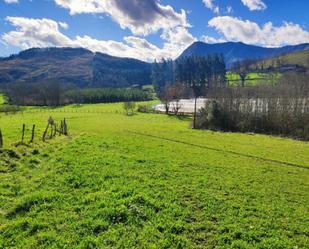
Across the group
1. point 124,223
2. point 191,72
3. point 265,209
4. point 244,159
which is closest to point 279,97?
point 244,159

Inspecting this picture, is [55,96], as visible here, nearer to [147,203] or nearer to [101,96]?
[101,96]

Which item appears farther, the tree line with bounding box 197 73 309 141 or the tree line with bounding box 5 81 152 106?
the tree line with bounding box 5 81 152 106

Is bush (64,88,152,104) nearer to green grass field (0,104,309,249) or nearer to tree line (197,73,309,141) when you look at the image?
tree line (197,73,309,141)

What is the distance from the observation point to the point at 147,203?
10.5m

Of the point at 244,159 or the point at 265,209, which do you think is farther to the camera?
the point at 244,159

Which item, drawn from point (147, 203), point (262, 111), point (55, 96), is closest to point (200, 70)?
point (55, 96)

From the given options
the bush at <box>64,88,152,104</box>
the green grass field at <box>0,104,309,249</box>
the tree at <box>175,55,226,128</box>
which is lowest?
the green grass field at <box>0,104,309,249</box>

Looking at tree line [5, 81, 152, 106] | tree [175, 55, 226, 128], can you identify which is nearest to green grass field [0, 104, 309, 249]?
tree line [5, 81, 152, 106]

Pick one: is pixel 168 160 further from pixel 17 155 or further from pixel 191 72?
pixel 191 72

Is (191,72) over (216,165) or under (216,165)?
over

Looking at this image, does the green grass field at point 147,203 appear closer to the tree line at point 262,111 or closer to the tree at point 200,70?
the tree line at point 262,111

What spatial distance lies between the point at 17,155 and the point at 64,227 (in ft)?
36.7

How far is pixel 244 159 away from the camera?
21.0 metres

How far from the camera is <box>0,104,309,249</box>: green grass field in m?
8.04
